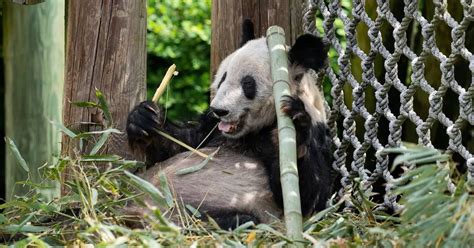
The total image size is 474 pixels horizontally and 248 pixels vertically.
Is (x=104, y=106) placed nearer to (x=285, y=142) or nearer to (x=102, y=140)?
(x=102, y=140)

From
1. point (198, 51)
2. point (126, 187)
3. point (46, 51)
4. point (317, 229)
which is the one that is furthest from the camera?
point (198, 51)

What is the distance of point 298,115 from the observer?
181 inches

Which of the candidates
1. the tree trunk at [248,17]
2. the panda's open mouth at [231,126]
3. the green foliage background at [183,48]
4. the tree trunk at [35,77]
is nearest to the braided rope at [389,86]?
the tree trunk at [248,17]

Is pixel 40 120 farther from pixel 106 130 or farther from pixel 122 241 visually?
pixel 122 241

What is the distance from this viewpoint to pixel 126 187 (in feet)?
15.5

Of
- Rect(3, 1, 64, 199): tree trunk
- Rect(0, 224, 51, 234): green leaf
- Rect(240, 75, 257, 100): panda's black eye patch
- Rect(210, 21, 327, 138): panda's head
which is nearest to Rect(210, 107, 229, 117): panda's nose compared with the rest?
Rect(210, 21, 327, 138): panda's head

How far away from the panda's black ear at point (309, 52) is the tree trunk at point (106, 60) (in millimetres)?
765

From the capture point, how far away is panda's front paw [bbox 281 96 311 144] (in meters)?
4.61

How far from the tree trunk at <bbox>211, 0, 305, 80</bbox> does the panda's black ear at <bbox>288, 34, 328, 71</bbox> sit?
431 millimetres

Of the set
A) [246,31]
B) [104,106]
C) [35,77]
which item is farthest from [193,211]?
[35,77]

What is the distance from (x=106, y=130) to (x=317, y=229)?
3.28 ft

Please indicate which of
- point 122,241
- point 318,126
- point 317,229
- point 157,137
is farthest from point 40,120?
point 122,241

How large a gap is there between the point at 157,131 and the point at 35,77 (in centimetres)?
233

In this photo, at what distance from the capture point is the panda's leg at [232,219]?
4.68m
